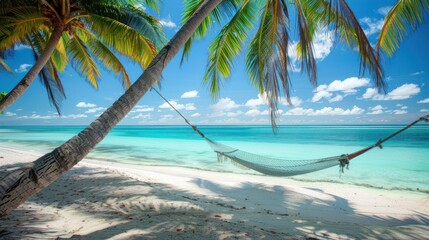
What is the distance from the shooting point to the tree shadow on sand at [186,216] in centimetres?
176

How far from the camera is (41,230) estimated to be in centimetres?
178

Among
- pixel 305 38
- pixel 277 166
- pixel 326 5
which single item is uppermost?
pixel 326 5

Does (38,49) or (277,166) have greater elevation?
(38,49)

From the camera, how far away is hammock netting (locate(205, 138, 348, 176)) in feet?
11.0

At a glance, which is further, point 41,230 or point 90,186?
point 90,186

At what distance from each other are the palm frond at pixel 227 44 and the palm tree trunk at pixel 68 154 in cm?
218

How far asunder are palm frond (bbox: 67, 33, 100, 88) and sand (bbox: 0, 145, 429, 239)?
6.38 ft

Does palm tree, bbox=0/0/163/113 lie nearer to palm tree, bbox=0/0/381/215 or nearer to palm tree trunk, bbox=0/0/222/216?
palm tree, bbox=0/0/381/215

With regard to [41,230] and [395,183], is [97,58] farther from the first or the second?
[395,183]

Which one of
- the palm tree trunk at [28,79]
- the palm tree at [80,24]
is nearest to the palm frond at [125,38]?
the palm tree at [80,24]

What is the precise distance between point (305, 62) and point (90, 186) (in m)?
3.12

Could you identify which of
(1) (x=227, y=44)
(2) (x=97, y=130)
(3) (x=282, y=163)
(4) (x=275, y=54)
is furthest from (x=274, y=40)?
(2) (x=97, y=130)

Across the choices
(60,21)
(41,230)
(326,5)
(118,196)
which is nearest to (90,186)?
(118,196)

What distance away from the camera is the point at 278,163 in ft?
12.1
